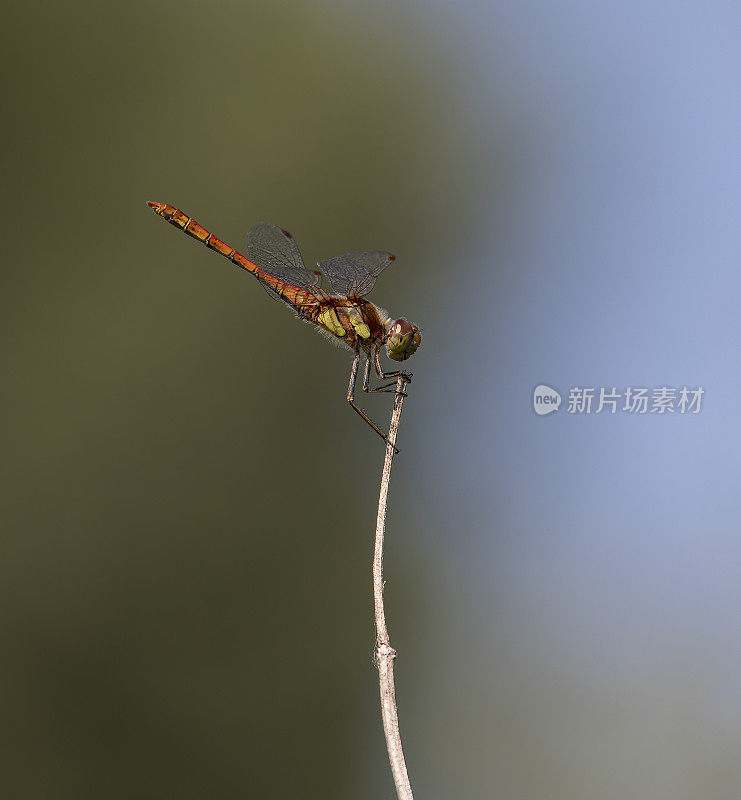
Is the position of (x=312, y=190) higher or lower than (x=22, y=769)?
higher

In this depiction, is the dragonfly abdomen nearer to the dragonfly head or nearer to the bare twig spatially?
the dragonfly head

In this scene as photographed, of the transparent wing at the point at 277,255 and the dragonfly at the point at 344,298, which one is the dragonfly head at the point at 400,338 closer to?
the dragonfly at the point at 344,298

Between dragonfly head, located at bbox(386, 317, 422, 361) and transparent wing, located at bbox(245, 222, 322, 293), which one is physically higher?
transparent wing, located at bbox(245, 222, 322, 293)

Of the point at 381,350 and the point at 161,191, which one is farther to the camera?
the point at 161,191

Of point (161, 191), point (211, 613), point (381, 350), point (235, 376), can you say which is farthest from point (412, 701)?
point (161, 191)

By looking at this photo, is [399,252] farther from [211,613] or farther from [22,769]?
[22,769]

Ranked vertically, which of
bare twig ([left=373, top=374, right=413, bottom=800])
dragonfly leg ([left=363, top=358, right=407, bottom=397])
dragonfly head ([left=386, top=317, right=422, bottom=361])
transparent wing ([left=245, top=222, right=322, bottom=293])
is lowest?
bare twig ([left=373, top=374, right=413, bottom=800])

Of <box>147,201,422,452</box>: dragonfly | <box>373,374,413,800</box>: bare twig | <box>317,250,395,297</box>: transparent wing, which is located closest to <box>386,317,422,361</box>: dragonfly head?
<box>147,201,422,452</box>: dragonfly
